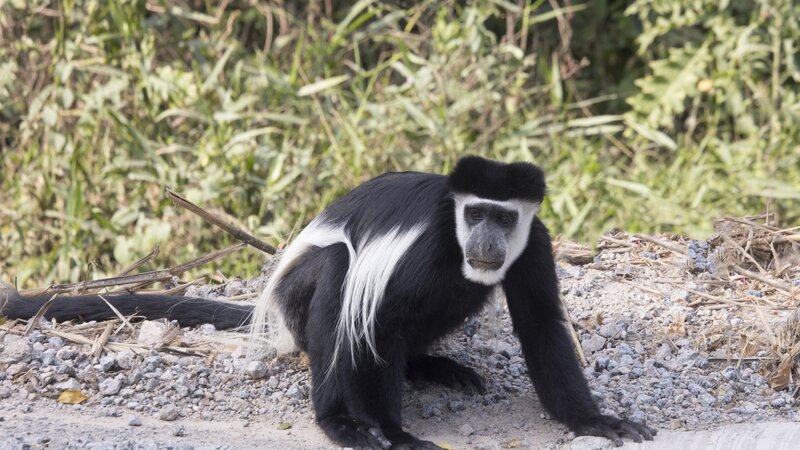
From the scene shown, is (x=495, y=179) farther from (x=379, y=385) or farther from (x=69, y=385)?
(x=69, y=385)

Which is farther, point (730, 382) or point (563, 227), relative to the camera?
point (563, 227)

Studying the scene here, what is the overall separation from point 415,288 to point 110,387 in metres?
0.96

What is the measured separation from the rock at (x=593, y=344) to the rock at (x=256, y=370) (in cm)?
108

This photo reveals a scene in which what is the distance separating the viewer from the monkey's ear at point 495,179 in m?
2.93

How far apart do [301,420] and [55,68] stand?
3298 mm

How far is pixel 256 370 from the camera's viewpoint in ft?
10.5

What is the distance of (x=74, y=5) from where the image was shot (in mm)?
5734

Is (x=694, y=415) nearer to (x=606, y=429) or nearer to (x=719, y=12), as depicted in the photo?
(x=606, y=429)

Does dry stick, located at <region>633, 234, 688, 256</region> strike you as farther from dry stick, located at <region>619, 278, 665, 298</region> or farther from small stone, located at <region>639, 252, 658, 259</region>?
dry stick, located at <region>619, 278, 665, 298</region>

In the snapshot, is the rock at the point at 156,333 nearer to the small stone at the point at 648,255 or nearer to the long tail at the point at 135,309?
the long tail at the point at 135,309

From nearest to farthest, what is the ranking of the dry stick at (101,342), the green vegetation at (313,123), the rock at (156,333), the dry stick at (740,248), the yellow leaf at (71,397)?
the yellow leaf at (71,397) → the dry stick at (101,342) → the rock at (156,333) → the dry stick at (740,248) → the green vegetation at (313,123)

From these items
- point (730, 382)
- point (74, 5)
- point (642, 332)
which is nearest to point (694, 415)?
point (730, 382)

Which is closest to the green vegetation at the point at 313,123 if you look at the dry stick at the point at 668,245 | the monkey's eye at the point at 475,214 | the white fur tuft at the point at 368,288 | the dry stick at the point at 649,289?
the dry stick at the point at 668,245

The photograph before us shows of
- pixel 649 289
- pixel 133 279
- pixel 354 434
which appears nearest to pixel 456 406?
pixel 354 434
